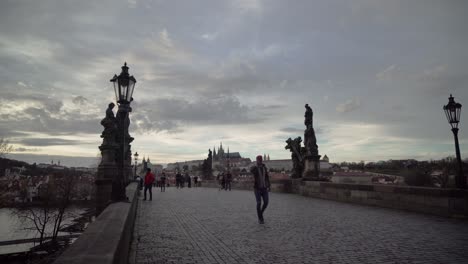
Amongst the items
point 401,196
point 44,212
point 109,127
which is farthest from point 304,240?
point 44,212

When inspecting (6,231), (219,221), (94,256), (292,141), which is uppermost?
(292,141)

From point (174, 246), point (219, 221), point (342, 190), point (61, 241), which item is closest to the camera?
point (174, 246)

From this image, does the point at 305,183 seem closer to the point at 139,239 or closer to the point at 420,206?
the point at 420,206

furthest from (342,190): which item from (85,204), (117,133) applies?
(85,204)

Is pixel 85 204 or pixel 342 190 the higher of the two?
pixel 342 190

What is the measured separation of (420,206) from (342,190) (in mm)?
4743

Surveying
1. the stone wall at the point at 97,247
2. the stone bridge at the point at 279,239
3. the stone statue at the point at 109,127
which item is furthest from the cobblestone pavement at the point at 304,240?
the stone statue at the point at 109,127

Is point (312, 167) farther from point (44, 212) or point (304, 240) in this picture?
point (44, 212)

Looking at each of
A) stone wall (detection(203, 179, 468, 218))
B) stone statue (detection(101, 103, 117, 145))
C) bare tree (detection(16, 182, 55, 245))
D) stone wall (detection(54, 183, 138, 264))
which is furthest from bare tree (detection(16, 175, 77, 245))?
stone wall (detection(54, 183, 138, 264))

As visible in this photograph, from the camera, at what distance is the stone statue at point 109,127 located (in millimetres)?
15844

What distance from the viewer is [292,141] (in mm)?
22469

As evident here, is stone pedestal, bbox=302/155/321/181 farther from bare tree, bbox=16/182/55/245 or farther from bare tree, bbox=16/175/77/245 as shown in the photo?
bare tree, bbox=16/182/55/245

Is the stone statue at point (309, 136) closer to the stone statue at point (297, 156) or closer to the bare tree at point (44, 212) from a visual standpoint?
the stone statue at point (297, 156)

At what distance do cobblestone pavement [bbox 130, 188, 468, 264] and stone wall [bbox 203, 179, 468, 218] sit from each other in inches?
20.8
